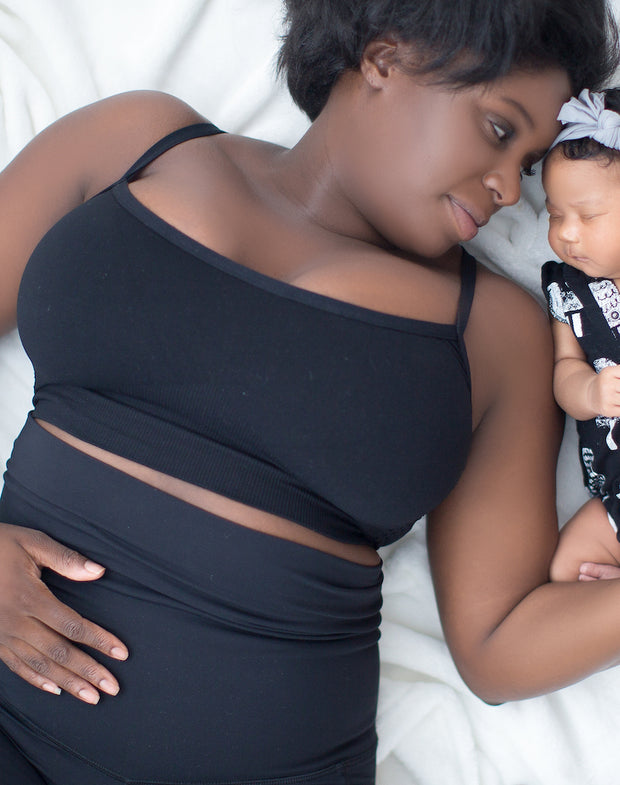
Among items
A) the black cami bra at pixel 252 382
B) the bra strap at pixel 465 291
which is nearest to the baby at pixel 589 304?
the bra strap at pixel 465 291

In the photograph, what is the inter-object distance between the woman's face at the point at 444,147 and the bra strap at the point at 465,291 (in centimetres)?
6

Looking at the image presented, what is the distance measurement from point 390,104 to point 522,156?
186 millimetres

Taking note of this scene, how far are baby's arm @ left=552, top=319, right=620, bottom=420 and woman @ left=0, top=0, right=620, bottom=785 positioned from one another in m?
0.12

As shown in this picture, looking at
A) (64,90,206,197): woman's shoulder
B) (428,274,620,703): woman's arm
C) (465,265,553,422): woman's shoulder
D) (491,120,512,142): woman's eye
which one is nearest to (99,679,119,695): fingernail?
(428,274,620,703): woman's arm

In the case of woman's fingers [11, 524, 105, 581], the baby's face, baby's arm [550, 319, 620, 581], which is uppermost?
the baby's face

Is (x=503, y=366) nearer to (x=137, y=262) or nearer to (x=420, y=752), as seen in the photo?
(x=137, y=262)

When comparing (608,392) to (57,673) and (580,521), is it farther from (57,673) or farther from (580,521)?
(57,673)

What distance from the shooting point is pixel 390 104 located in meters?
1.08

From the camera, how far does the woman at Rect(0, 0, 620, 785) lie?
0.99 meters

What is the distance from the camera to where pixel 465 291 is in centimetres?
114

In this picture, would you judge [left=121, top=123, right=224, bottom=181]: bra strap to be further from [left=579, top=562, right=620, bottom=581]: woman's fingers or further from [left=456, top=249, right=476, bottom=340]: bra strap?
[left=579, top=562, right=620, bottom=581]: woman's fingers

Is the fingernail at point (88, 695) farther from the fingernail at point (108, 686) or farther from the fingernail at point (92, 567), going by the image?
the fingernail at point (92, 567)

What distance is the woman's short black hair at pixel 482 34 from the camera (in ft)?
3.25

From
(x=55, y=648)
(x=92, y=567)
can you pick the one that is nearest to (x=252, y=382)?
(x=92, y=567)
